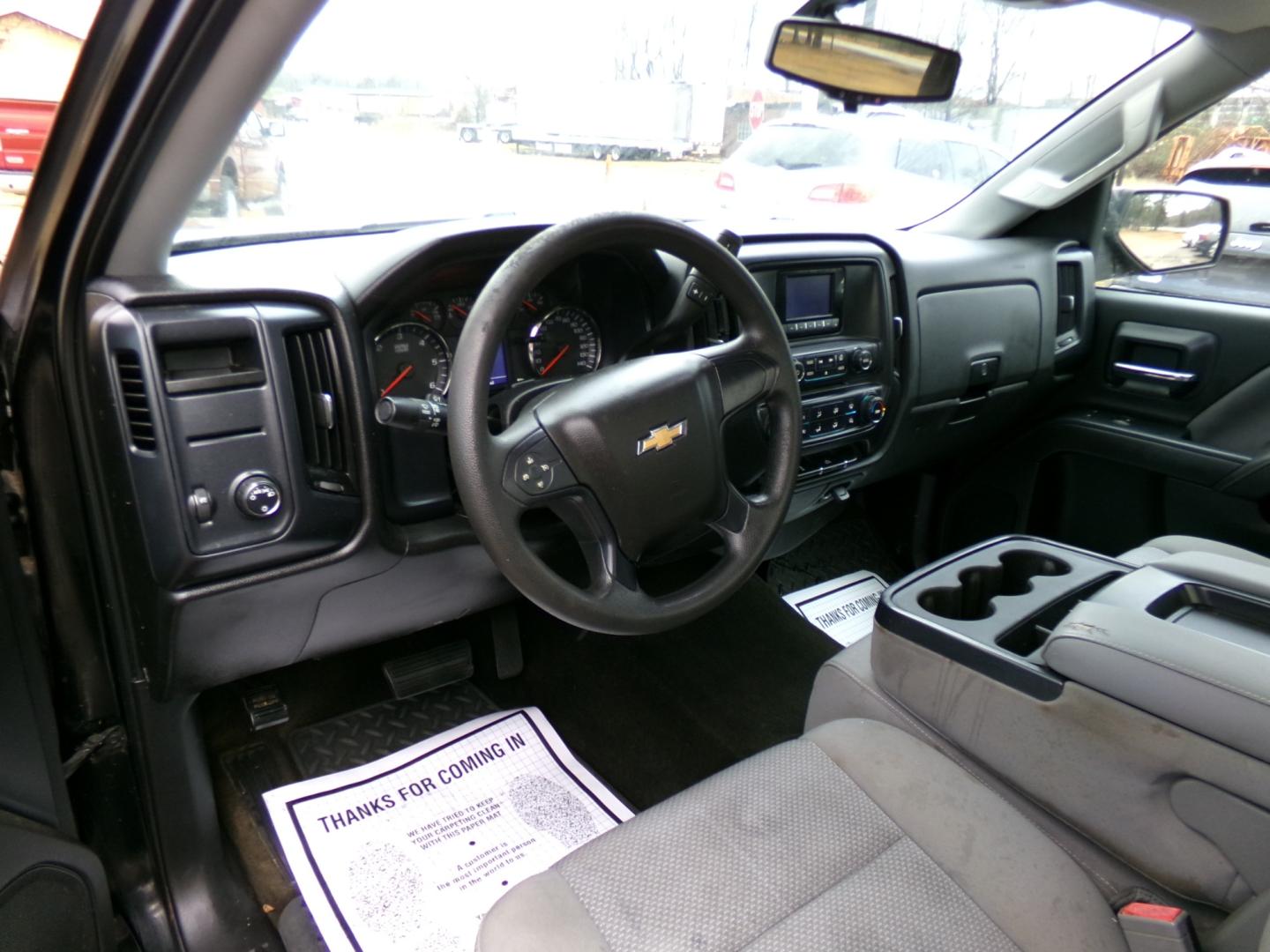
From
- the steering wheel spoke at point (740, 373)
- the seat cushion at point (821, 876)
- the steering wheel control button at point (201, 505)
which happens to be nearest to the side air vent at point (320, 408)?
the steering wheel control button at point (201, 505)

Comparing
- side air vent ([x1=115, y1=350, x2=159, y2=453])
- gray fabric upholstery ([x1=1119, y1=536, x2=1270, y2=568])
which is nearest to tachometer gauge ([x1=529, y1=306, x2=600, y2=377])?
side air vent ([x1=115, y1=350, x2=159, y2=453])

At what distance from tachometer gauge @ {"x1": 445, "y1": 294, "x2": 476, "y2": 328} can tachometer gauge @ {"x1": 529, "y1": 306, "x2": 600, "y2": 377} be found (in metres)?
0.10

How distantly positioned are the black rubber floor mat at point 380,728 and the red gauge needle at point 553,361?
0.83 meters

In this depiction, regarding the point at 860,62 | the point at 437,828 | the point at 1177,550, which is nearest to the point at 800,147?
the point at 860,62

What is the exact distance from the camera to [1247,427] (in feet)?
6.97

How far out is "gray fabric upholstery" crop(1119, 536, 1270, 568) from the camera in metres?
1.47

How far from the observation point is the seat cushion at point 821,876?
0.97m

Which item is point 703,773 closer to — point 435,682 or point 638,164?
point 435,682

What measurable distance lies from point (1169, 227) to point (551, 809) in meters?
2.10

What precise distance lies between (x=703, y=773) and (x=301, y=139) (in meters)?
Result: 1.36

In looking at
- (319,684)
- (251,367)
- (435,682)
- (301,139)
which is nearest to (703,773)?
(435,682)

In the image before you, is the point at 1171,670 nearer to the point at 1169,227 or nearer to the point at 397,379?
the point at 397,379

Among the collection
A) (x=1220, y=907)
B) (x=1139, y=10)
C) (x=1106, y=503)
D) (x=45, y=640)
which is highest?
(x=1139, y=10)

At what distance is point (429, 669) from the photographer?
200 centimetres
